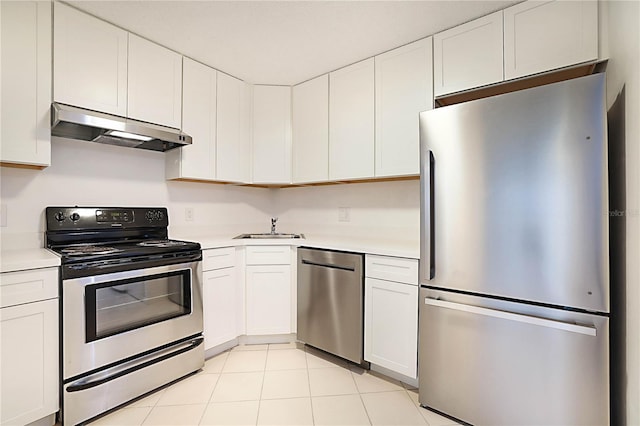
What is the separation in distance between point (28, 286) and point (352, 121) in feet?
7.32

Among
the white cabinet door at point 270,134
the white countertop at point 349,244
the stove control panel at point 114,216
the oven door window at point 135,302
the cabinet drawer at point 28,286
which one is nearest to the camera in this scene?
the cabinet drawer at point 28,286

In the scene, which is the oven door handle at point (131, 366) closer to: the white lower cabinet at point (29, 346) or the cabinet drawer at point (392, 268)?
the white lower cabinet at point (29, 346)

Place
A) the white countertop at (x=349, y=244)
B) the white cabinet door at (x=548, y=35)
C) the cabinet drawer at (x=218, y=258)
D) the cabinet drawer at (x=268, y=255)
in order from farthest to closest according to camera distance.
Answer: the cabinet drawer at (x=268, y=255) < the cabinet drawer at (x=218, y=258) < the white countertop at (x=349, y=244) < the white cabinet door at (x=548, y=35)

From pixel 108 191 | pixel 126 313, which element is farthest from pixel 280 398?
pixel 108 191

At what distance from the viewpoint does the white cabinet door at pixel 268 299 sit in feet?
8.46

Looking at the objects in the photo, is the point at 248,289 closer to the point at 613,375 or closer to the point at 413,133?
the point at 413,133

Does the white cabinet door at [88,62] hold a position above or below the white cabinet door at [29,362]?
above

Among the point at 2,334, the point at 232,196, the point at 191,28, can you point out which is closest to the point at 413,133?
the point at 191,28

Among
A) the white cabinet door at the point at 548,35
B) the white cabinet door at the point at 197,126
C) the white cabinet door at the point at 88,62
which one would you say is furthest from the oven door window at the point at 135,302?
the white cabinet door at the point at 548,35

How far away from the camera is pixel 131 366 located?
182cm

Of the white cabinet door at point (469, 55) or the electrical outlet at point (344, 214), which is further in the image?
the electrical outlet at point (344, 214)

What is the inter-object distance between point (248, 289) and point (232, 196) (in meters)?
1.02

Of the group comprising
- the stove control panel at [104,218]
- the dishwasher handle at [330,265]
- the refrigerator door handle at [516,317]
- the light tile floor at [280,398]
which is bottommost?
the light tile floor at [280,398]

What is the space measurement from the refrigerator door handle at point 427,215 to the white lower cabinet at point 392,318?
0.58 feet
